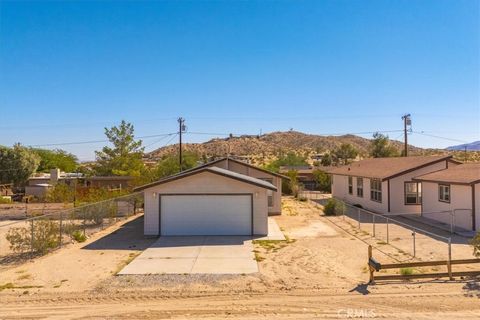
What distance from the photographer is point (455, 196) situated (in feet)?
68.7

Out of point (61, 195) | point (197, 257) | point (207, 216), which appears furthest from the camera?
point (61, 195)

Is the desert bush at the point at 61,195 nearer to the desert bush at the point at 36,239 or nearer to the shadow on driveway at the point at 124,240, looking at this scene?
the shadow on driveway at the point at 124,240

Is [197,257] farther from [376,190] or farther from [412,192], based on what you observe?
[376,190]

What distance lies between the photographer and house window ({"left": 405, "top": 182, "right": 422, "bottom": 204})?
26453mm

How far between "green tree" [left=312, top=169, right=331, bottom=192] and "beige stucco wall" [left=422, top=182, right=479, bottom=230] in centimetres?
2232

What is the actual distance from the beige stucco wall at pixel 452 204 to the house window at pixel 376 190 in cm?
357

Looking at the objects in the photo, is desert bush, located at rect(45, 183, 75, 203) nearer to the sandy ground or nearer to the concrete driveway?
the concrete driveway

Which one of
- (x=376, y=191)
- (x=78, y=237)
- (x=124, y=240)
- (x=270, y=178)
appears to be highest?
(x=270, y=178)

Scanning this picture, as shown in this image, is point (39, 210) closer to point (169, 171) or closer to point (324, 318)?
point (169, 171)

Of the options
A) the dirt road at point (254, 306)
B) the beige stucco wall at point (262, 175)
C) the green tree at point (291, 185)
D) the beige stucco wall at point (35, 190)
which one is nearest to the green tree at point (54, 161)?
the beige stucco wall at point (35, 190)

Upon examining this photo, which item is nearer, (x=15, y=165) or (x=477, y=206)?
(x=477, y=206)

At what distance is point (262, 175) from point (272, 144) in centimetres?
9780

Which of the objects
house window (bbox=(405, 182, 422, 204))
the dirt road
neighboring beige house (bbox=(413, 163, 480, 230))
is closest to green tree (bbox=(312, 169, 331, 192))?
house window (bbox=(405, 182, 422, 204))

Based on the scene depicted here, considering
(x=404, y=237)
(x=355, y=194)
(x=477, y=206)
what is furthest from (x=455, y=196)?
(x=355, y=194)
